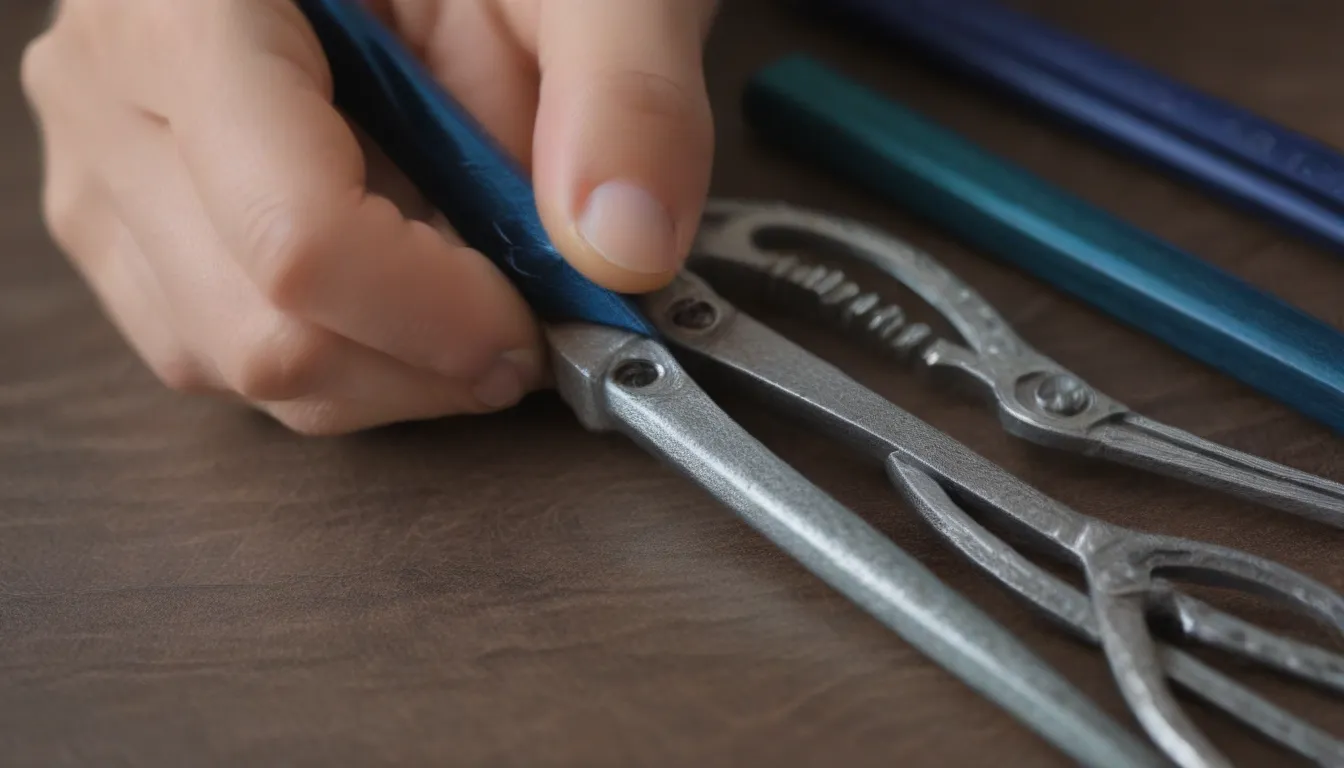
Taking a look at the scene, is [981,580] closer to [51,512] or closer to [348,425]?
[348,425]

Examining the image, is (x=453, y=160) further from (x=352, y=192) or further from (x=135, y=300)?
(x=135, y=300)

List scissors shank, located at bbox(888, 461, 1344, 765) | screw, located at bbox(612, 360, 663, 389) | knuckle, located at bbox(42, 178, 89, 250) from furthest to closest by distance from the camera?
knuckle, located at bbox(42, 178, 89, 250) → screw, located at bbox(612, 360, 663, 389) → scissors shank, located at bbox(888, 461, 1344, 765)

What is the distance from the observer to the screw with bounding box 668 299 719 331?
0.47m

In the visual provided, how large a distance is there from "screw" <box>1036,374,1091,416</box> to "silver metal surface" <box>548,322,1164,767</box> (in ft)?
0.36

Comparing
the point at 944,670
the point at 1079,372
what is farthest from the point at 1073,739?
the point at 1079,372

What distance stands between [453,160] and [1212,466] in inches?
12.0

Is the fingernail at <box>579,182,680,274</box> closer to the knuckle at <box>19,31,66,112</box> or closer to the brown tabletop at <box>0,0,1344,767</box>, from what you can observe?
the brown tabletop at <box>0,0,1344,767</box>

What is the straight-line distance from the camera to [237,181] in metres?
0.44

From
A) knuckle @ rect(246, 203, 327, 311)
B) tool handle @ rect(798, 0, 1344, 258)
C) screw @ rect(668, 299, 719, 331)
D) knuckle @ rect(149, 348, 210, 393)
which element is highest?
tool handle @ rect(798, 0, 1344, 258)

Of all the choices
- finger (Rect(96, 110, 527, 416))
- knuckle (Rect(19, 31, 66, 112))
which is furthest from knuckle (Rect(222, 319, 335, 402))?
knuckle (Rect(19, 31, 66, 112))

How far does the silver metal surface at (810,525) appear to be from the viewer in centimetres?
34

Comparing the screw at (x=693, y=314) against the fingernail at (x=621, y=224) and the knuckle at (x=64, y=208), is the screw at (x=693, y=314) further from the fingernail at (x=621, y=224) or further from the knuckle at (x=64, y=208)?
the knuckle at (x=64, y=208)

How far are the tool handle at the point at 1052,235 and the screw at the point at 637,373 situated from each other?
186 mm

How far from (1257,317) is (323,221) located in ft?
1.16
